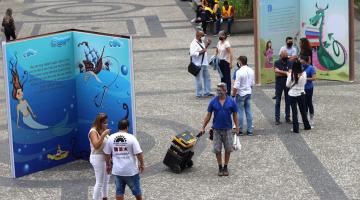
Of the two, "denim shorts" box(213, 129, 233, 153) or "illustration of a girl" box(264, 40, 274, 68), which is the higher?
"illustration of a girl" box(264, 40, 274, 68)

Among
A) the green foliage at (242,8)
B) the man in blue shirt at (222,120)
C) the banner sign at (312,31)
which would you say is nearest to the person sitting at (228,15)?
the green foliage at (242,8)

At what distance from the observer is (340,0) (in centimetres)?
1830

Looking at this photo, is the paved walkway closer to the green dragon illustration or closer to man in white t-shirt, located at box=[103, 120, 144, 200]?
the green dragon illustration

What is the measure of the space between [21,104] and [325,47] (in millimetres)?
9793

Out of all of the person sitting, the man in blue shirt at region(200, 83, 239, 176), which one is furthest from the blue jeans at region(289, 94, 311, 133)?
the person sitting

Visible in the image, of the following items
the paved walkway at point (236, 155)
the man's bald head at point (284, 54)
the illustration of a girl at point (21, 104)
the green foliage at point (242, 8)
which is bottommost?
the paved walkway at point (236, 155)

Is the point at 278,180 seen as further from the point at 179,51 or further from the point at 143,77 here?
the point at 179,51

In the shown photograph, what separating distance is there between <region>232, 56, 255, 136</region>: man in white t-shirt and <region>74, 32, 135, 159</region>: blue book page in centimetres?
281

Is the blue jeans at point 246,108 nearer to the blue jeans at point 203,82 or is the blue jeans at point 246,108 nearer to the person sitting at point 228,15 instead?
the blue jeans at point 203,82

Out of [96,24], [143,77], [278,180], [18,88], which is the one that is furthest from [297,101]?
[96,24]

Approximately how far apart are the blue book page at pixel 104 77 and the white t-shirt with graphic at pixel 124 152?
217 cm

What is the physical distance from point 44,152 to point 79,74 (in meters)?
1.55

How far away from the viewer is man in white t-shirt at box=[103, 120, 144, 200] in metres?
9.81

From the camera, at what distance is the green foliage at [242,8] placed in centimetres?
2870
